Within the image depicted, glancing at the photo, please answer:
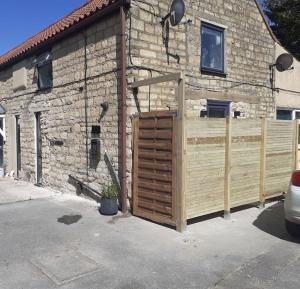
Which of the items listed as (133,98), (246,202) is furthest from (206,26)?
(246,202)

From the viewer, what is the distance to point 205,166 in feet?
21.3

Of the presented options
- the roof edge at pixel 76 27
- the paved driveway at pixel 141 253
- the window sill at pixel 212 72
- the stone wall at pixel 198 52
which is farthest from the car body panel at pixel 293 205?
the roof edge at pixel 76 27

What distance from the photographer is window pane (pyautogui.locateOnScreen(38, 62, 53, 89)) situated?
404 inches

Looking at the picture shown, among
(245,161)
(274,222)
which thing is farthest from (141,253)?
(245,161)

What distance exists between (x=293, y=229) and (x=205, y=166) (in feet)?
6.04

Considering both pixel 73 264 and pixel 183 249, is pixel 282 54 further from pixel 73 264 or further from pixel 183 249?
pixel 73 264

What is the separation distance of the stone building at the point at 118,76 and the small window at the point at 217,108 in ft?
0.09

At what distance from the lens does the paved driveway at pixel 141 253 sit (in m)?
4.28

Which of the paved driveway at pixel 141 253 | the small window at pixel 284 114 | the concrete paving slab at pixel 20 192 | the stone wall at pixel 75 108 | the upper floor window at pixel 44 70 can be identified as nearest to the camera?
the paved driveway at pixel 141 253

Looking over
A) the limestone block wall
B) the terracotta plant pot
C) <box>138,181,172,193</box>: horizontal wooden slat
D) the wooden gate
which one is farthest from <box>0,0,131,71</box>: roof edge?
the terracotta plant pot

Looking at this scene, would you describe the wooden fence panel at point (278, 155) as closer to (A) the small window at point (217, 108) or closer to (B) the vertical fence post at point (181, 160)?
(A) the small window at point (217, 108)

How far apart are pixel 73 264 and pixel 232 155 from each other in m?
3.78

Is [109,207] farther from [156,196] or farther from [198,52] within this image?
[198,52]

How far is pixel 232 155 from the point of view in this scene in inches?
274
